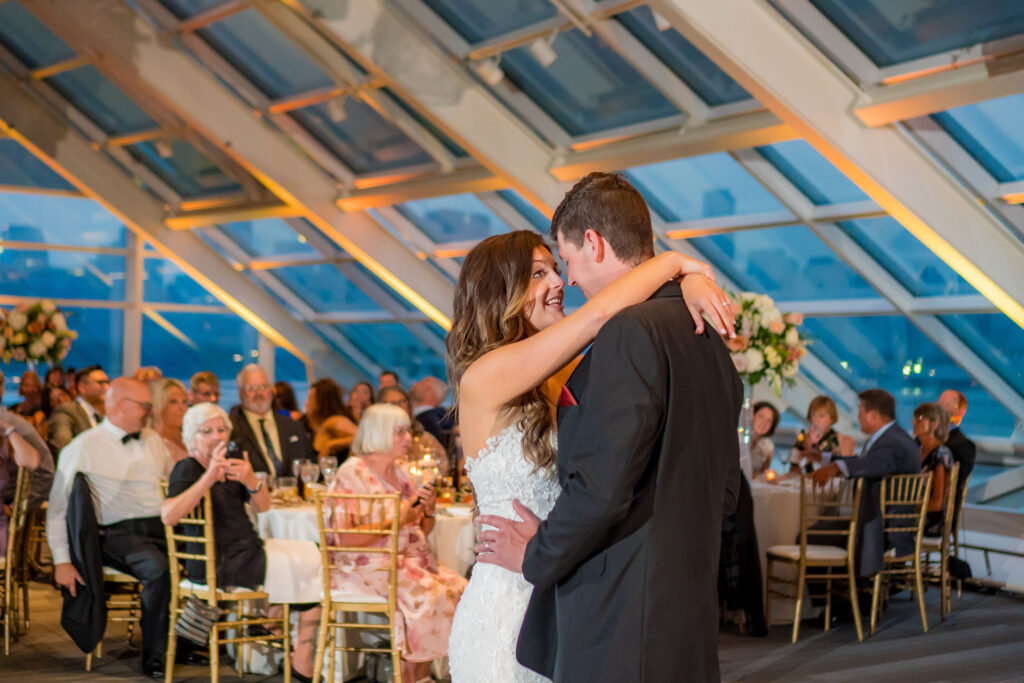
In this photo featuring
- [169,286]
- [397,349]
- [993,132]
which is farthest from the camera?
[169,286]

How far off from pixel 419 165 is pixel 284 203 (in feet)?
6.61

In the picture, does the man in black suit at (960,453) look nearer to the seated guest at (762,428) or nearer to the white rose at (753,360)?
the seated guest at (762,428)

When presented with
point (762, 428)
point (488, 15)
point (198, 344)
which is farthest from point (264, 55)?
point (198, 344)

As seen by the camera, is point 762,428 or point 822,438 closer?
point 822,438

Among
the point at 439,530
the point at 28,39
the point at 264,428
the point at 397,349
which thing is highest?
the point at 28,39

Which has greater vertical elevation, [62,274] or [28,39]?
[28,39]

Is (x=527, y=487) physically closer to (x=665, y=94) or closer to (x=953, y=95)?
(x=953, y=95)

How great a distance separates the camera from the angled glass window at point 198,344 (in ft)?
47.8

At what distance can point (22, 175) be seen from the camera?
13375mm

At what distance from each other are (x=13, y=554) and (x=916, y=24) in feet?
18.4

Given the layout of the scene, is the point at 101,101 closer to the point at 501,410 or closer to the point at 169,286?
the point at 169,286

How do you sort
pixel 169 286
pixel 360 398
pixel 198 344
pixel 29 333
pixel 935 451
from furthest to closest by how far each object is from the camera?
pixel 198 344 → pixel 169 286 → pixel 360 398 → pixel 29 333 → pixel 935 451

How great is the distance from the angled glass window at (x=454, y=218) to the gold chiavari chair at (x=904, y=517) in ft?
14.8

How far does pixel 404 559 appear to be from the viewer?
5082 millimetres
